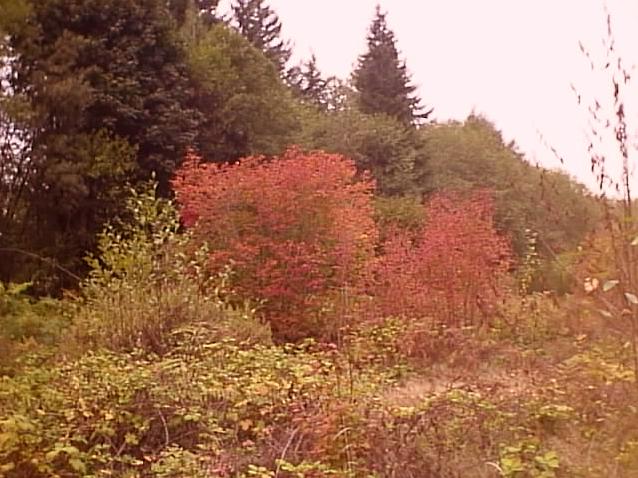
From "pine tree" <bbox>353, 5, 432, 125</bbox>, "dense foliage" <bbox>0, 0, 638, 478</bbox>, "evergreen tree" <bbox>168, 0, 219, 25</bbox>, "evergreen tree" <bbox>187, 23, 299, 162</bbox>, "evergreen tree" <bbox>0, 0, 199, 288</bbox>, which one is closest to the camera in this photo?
"dense foliage" <bbox>0, 0, 638, 478</bbox>

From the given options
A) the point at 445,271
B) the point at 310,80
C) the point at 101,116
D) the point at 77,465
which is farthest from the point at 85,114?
the point at 310,80

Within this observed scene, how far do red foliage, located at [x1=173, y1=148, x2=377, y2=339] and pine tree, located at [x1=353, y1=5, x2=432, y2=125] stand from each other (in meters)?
13.3

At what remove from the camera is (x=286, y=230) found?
37.7 feet

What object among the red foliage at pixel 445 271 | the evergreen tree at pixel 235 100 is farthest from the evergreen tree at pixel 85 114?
the red foliage at pixel 445 271

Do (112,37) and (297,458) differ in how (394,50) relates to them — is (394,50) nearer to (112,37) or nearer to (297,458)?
(112,37)

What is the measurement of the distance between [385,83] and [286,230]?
1502cm

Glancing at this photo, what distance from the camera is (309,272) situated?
11.2m

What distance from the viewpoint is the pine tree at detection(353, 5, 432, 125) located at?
25.4 meters

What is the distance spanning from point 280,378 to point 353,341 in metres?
1.87

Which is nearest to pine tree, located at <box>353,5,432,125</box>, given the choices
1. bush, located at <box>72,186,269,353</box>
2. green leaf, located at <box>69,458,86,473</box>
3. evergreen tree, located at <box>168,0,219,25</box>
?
evergreen tree, located at <box>168,0,219,25</box>

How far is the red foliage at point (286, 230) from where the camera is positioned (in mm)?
11125

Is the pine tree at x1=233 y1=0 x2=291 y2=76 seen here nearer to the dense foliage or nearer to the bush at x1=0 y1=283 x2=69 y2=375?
the dense foliage

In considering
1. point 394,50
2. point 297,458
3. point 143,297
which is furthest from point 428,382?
point 394,50

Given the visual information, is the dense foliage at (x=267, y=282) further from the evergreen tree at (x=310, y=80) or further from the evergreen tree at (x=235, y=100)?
the evergreen tree at (x=310, y=80)
